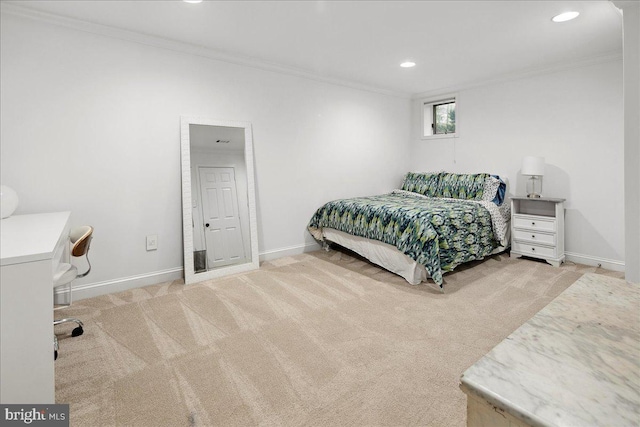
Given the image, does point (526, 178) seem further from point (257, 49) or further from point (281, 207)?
point (257, 49)

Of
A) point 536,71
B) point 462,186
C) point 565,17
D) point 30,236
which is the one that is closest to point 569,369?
point 30,236

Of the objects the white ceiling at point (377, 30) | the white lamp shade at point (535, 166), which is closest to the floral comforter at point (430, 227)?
the white lamp shade at point (535, 166)

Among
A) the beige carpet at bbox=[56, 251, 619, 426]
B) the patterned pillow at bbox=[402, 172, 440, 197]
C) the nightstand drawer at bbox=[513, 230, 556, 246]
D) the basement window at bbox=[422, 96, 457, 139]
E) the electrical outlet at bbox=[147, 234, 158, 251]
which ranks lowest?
the beige carpet at bbox=[56, 251, 619, 426]

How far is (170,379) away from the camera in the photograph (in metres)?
1.80

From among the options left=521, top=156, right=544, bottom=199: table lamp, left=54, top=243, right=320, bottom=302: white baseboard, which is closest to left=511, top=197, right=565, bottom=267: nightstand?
left=521, top=156, right=544, bottom=199: table lamp

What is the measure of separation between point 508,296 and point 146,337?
9.38 ft

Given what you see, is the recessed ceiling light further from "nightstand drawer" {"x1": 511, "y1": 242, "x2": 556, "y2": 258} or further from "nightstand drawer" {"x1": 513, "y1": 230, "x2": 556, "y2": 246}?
"nightstand drawer" {"x1": 511, "y1": 242, "x2": 556, "y2": 258}

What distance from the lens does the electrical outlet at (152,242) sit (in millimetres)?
3205

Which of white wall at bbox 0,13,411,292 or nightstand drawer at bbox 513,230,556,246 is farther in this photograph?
nightstand drawer at bbox 513,230,556,246

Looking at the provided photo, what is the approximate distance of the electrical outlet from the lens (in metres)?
3.21

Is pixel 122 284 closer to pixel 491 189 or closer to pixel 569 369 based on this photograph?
pixel 569 369

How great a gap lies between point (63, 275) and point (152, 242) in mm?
1080

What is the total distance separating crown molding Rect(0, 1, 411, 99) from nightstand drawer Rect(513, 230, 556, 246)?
2.89 meters

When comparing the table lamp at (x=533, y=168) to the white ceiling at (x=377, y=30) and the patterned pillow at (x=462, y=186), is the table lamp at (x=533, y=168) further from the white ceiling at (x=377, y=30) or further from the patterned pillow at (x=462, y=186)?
the white ceiling at (x=377, y=30)
